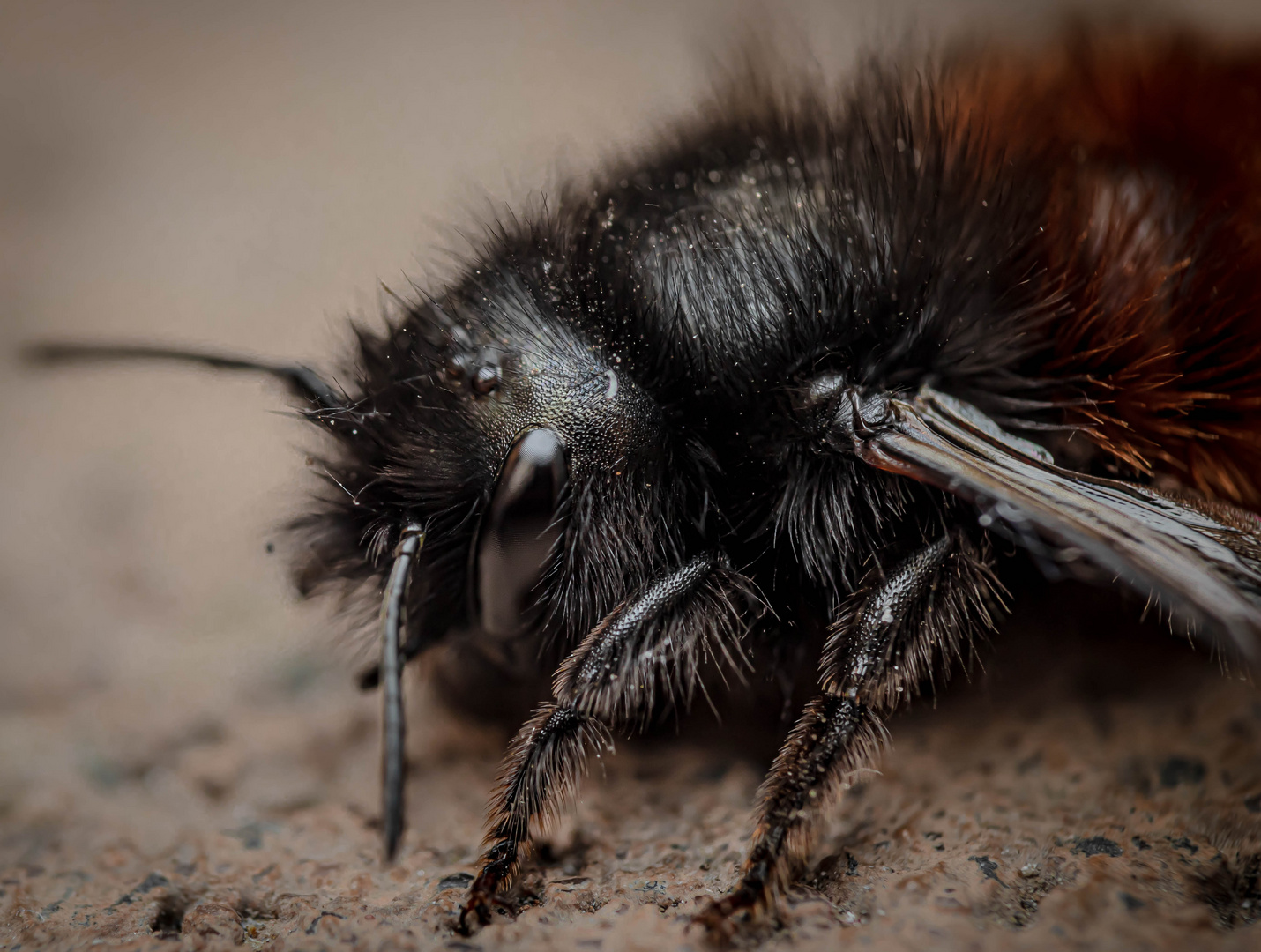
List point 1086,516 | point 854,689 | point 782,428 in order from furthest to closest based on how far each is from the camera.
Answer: point 782,428, point 854,689, point 1086,516

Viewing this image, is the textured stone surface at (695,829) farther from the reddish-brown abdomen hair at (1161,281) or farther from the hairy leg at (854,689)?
the reddish-brown abdomen hair at (1161,281)

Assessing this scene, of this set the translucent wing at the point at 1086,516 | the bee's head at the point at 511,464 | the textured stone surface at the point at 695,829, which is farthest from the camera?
the bee's head at the point at 511,464

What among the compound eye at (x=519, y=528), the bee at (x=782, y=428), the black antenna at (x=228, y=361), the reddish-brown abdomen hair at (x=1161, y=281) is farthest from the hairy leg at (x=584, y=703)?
the reddish-brown abdomen hair at (x=1161, y=281)

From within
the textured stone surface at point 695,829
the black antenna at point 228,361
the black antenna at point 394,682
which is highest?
the black antenna at point 228,361

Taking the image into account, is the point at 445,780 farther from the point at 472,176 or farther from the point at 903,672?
the point at 472,176

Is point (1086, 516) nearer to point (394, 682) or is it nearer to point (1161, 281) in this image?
point (1161, 281)

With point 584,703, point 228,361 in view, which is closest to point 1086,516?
point 584,703

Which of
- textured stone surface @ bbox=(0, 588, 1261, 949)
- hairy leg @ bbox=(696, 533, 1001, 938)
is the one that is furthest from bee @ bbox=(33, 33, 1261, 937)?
textured stone surface @ bbox=(0, 588, 1261, 949)
